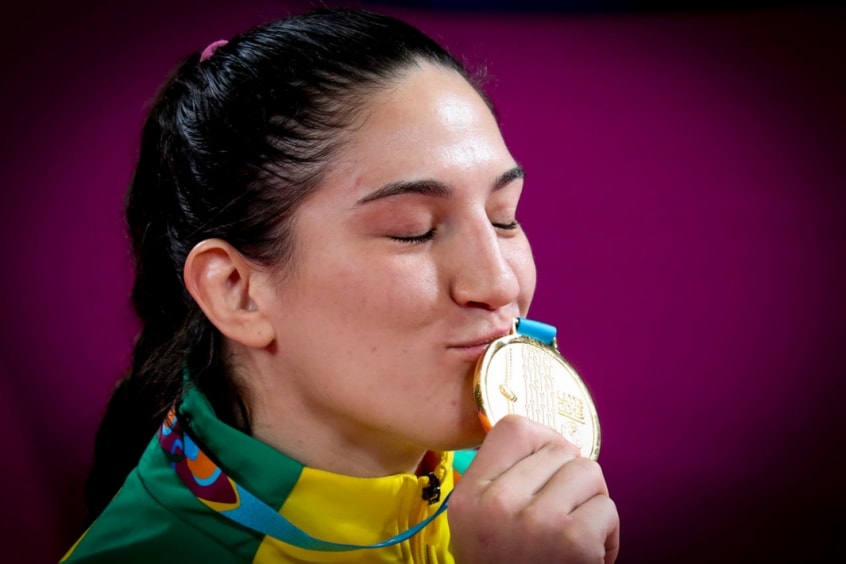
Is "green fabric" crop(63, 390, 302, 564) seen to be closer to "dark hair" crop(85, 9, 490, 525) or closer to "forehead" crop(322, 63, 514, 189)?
"dark hair" crop(85, 9, 490, 525)

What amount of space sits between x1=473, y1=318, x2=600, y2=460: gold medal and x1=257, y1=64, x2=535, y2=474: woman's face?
0.04 metres

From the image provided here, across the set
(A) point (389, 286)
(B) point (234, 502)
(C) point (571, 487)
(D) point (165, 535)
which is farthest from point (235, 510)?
(C) point (571, 487)

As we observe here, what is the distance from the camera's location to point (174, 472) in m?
1.42

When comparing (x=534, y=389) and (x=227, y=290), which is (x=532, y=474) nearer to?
(x=534, y=389)

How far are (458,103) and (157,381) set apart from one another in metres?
0.78

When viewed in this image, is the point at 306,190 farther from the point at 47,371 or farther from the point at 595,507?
the point at 47,371

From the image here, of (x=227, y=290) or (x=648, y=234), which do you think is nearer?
(x=227, y=290)

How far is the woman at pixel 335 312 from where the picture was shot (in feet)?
4.01

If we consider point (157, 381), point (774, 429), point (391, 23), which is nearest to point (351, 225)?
point (391, 23)

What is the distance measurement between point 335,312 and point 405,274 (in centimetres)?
12

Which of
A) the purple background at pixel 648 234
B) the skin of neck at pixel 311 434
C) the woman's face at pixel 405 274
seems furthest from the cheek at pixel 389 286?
the purple background at pixel 648 234

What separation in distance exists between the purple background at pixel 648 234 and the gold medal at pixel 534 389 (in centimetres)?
101

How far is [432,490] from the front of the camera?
146cm

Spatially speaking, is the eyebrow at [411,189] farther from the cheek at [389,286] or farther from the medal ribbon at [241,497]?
the medal ribbon at [241,497]
